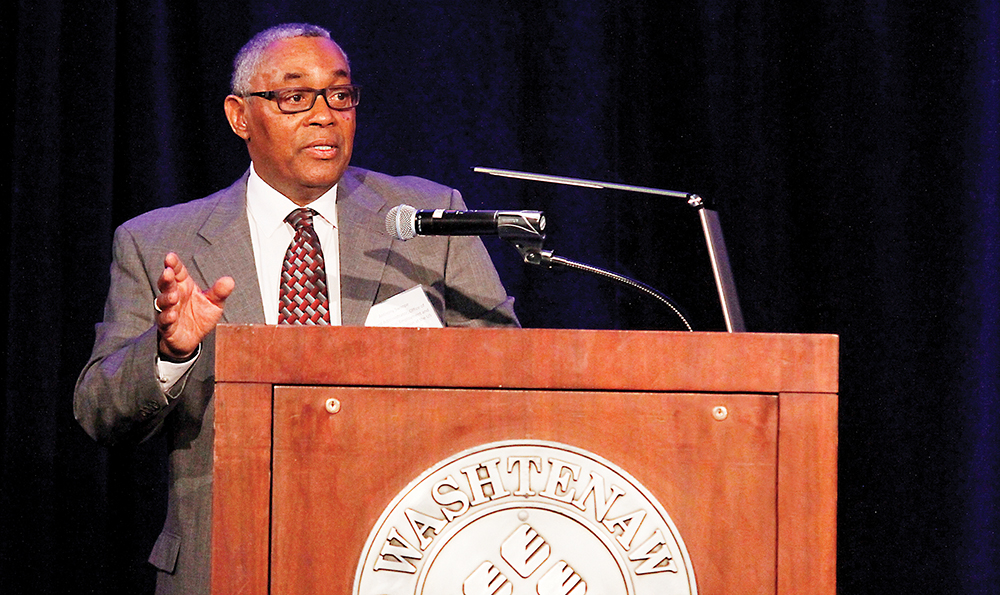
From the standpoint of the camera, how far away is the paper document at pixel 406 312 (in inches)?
62.8

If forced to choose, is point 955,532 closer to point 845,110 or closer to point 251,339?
point 845,110

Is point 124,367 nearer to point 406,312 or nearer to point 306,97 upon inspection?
point 406,312

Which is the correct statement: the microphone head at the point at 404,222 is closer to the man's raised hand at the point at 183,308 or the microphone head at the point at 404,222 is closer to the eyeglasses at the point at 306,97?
the man's raised hand at the point at 183,308

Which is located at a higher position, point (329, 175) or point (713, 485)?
point (329, 175)

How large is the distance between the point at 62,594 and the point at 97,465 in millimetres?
290

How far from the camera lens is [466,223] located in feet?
4.09

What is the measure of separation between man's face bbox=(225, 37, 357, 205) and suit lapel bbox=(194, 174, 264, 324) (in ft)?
0.34

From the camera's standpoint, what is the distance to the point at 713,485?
1028 mm

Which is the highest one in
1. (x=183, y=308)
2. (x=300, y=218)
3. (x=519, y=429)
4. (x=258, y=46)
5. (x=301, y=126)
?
(x=258, y=46)

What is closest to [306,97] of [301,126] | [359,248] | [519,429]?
[301,126]

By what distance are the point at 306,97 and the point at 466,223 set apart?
2.51 feet

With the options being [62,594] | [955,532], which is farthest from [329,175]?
[955,532]

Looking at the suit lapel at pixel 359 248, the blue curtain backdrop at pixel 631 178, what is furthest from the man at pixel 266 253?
the blue curtain backdrop at pixel 631 178

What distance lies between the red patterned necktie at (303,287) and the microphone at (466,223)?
44 centimetres
